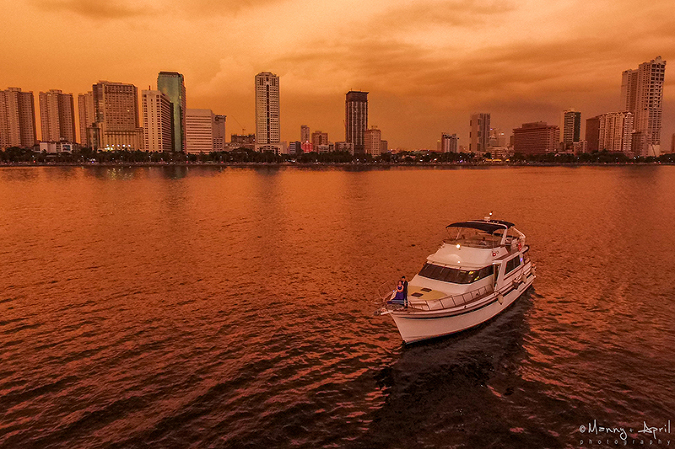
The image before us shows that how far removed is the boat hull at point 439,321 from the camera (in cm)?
2508

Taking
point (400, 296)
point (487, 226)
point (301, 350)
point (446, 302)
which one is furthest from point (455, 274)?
point (301, 350)

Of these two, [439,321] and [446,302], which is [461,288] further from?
[439,321]

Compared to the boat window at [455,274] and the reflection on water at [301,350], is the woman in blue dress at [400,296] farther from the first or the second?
the boat window at [455,274]

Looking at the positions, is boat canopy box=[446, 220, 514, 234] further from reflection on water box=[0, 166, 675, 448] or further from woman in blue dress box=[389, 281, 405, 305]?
woman in blue dress box=[389, 281, 405, 305]

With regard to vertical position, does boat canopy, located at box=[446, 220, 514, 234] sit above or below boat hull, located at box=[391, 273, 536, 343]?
above

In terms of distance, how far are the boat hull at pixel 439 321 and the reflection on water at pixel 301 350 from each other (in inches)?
36.1

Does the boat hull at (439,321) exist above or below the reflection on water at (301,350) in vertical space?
above

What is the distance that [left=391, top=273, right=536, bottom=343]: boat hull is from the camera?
2508 cm

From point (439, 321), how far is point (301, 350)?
911 cm

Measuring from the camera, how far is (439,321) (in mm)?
25922

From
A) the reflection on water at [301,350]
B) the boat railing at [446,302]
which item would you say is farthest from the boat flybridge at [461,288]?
the reflection on water at [301,350]

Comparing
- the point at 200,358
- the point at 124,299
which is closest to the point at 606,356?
the point at 200,358

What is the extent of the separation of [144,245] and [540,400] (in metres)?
51.2

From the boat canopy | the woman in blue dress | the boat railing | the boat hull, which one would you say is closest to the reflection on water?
the boat hull
